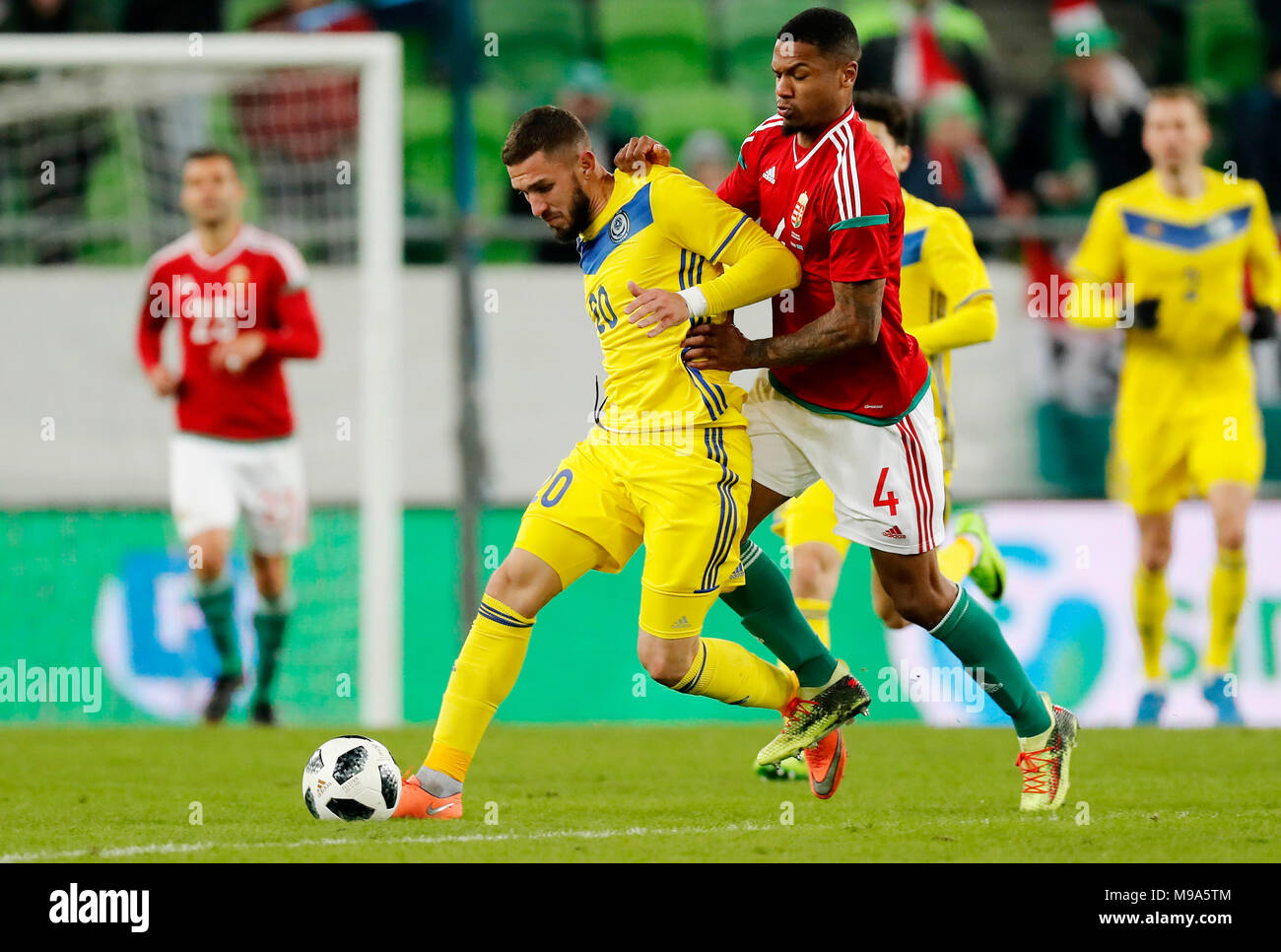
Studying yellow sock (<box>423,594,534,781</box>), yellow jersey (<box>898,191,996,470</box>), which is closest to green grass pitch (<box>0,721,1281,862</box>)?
yellow sock (<box>423,594,534,781</box>)

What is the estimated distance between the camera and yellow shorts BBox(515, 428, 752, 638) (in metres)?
5.21

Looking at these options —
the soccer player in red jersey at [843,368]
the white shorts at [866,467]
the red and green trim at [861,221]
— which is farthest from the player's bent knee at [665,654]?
the red and green trim at [861,221]

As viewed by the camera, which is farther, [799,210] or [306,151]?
[306,151]

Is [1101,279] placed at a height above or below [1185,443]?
above

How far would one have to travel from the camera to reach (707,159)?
36.6 feet

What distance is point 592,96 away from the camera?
11.5 meters

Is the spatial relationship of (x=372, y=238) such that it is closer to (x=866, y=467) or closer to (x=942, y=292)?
(x=942, y=292)

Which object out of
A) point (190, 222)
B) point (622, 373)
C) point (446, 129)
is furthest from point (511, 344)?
point (622, 373)

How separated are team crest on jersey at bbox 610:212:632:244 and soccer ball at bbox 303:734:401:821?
155 centimetres

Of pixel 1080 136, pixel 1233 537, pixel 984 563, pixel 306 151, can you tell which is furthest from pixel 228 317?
pixel 1080 136

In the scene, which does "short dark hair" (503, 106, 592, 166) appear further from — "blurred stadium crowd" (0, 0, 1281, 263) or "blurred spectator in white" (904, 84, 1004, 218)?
"blurred spectator in white" (904, 84, 1004, 218)

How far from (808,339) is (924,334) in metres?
1.45

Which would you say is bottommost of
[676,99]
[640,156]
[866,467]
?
[866,467]
